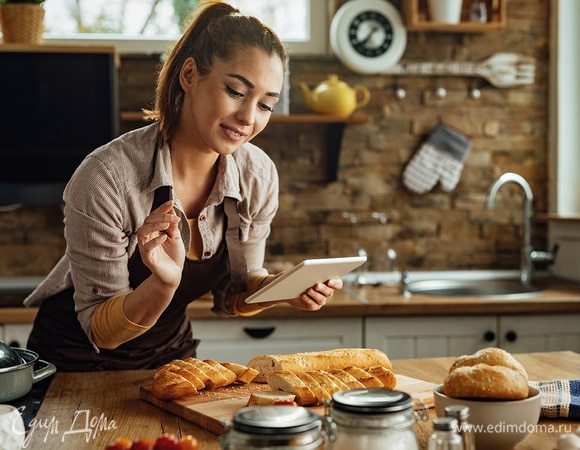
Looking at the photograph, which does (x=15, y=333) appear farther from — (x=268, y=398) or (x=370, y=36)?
(x=370, y=36)

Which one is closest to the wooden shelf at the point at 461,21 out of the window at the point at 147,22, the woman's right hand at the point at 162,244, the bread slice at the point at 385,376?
the window at the point at 147,22

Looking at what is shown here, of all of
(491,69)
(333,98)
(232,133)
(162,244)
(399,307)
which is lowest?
(399,307)

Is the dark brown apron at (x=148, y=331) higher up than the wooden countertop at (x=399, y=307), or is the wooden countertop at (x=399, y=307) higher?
the dark brown apron at (x=148, y=331)

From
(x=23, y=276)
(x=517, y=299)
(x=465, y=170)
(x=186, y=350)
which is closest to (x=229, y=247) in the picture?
(x=186, y=350)

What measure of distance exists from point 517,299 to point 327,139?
117cm

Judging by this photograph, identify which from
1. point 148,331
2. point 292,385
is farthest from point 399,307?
point 292,385

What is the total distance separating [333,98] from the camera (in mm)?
3598

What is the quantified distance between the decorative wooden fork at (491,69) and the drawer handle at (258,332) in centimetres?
146

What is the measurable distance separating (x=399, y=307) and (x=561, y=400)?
161cm

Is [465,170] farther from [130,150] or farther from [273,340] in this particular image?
[130,150]

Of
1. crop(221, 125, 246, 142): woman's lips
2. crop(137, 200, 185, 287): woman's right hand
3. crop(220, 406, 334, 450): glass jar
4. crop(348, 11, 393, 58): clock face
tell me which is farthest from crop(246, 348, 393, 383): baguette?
crop(348, 11, 393, 58): clock face

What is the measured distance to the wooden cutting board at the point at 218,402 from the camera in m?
1.52

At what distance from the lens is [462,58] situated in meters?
3.96

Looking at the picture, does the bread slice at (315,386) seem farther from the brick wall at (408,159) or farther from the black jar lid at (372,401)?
the brick wall at (408,159)
